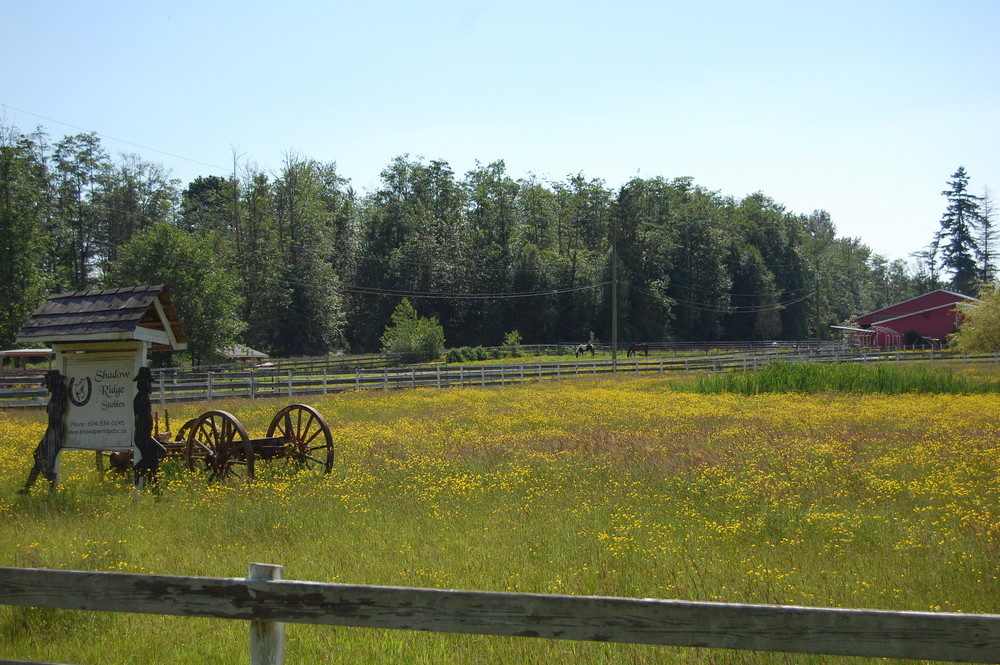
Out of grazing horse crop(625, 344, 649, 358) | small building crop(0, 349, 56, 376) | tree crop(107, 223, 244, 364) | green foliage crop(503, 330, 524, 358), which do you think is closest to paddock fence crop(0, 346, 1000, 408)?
small building crop(0, 349, 56, 376)

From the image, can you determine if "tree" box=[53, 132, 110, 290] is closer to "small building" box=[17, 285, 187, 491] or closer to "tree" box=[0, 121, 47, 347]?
"tree" box=[0, 121, 47, 347]

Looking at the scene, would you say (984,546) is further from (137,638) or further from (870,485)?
(137,638)

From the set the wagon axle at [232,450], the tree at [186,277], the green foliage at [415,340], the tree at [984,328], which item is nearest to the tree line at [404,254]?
the tree at [186,277]

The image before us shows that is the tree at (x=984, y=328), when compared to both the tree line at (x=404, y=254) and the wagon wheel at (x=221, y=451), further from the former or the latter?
the wagon wheel at (x=221, y=451)

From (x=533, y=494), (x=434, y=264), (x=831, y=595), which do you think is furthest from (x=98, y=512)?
(x=434, y=264)

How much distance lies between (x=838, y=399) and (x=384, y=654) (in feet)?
71.6

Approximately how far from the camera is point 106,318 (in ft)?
36.3

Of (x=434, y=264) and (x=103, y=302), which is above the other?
(x=434, y=264)

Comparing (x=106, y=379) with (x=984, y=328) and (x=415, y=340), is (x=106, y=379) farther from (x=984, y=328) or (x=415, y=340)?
(x=415, y=340)

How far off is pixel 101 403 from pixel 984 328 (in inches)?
1914

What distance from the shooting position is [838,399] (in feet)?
78.5

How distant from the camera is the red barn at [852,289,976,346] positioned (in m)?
68.1

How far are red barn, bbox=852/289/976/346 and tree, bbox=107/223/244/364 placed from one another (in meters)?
56.4

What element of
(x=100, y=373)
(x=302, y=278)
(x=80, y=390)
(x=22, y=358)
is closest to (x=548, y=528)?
(x=100, y=373)
